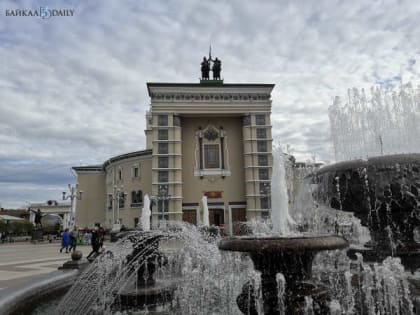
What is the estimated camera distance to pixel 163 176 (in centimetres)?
3300

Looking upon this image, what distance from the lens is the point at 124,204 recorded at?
37.8 meters

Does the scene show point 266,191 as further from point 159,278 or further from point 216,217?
point 159,278

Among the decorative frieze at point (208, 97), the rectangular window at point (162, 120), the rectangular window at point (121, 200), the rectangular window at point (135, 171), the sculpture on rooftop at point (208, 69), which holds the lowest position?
the rectangular window at point (121, 200)

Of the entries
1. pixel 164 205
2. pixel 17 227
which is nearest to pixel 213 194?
pixel 164 205

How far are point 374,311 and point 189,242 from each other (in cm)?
423

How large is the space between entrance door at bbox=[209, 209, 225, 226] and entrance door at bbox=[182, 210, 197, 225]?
1613 mm

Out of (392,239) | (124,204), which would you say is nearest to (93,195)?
(124,204)

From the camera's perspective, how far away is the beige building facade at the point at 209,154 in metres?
33.1

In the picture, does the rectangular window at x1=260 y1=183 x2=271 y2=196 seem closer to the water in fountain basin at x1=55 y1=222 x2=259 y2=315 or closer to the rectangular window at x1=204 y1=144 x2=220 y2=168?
the rectangular window at x1=204 y1=144 x2=220 y2=168

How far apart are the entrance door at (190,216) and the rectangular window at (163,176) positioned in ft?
12.3

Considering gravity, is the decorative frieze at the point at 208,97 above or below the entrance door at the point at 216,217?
above

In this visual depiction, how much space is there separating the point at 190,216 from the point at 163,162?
6057 millimetres

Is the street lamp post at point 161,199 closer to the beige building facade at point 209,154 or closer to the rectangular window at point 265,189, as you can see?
the beige building facade at point 209,154

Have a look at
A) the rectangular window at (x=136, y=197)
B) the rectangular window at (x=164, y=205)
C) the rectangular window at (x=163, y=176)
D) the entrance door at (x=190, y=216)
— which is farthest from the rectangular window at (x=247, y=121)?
the rectangular window at (x=136, y=197)
